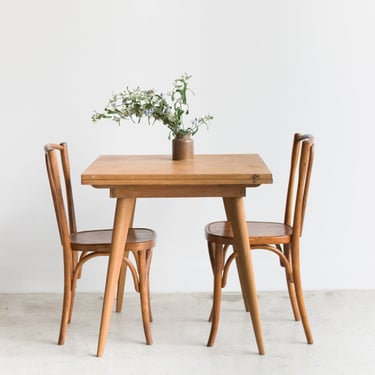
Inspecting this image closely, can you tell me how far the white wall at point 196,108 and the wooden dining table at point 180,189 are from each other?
82 cm

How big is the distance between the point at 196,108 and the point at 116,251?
115cm

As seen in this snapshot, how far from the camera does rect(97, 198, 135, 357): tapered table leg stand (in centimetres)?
294

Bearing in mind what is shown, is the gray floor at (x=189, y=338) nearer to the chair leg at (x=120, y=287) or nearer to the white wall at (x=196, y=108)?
the chair leg at (x=120, y=287)

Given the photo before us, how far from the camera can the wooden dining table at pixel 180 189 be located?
283 cm

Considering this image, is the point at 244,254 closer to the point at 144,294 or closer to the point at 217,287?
the point at 217,287

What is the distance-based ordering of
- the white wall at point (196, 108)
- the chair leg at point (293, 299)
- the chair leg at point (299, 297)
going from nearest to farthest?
the chair leg at point (299, 297) → the chair leg at point (293, 299) → the white wall at point (196, 108)

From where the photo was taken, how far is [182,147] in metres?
3.26

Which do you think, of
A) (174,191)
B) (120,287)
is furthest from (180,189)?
(120,287)

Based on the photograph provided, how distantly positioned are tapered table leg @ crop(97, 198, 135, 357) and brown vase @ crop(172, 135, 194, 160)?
1.30 ft

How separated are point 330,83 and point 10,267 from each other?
2.01 m

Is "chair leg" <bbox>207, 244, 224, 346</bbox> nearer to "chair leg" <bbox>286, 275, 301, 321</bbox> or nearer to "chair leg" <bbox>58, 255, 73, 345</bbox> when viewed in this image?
"chair leg" <bbox>286, 275, 301, 321</bbox>

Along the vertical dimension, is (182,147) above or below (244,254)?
above

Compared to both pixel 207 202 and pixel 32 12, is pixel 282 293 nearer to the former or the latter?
pixel 207 202

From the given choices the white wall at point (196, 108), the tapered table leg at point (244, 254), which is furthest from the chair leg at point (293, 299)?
the white wall at point (196, 108)
